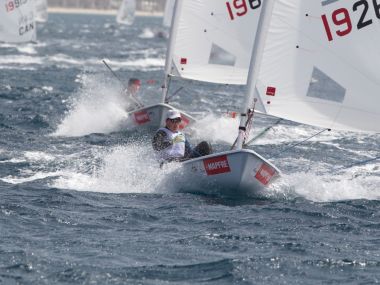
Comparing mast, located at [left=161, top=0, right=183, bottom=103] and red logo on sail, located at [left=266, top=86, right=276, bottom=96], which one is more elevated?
red logo on sail, located at [left=266, top=86, right=276, bottom=96]

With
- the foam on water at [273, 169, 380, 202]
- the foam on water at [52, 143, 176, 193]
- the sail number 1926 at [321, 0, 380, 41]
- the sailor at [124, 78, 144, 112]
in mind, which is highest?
the sail number 1926 at [321, 0, 380, 41]

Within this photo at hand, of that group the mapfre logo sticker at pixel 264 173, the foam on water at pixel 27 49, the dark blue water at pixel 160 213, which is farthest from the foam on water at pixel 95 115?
the foam on water at pixel 27 49

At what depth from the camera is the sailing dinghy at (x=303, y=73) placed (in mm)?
14438

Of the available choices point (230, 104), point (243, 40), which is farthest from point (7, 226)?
point (230, 104)

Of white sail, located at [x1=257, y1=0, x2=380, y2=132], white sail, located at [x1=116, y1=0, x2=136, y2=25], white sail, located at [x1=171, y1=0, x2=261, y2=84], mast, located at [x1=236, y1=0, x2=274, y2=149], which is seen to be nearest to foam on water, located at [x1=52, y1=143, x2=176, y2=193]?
mast, located at [x1=236, y1=0, x2=274, y2=149]

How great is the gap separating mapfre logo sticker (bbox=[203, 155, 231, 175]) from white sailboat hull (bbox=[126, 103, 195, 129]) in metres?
7.11

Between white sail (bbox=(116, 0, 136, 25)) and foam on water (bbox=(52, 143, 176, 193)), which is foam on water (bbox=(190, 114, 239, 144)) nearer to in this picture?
foam on water (bbox=(52, 143, 176, 193))

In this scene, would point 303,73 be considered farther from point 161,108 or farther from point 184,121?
point 184,121

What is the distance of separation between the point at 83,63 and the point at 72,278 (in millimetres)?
38096

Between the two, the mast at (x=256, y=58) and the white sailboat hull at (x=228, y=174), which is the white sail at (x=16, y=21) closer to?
the white sailboat hull at (x=228, y=174)

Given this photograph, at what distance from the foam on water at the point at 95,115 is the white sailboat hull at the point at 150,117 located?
44 cm

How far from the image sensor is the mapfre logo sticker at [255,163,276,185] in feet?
48.4

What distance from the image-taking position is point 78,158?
18.5 m

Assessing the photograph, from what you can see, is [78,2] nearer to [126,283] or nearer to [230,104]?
[230,104]
